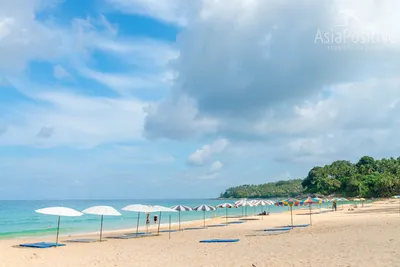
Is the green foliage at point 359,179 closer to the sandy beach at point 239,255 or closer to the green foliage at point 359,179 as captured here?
the green foliage at point 359,179

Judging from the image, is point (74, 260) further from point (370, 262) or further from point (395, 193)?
point (395, 193)

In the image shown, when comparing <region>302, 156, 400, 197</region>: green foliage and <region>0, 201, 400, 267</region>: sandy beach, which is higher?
<region>302, 156, 400, 197</region>: green foliage

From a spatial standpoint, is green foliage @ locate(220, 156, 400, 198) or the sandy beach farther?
green foliage @ locate(220, 156, 400, 198)

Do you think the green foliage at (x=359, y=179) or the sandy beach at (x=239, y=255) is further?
the green foliage at (x=359, y=179)

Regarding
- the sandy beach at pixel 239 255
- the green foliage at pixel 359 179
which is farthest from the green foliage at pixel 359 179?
the sandy beach at pixel 239 255

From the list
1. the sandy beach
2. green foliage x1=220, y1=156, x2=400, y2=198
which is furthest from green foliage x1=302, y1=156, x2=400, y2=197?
the sandy beach

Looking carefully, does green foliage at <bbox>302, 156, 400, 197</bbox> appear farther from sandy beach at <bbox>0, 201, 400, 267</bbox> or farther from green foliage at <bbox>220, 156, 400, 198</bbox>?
sandy beach at <bbox>0, 201, 400, 267</bbox>

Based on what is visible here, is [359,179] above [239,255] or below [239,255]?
above

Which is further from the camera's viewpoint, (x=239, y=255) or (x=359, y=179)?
(x=359, y=179)

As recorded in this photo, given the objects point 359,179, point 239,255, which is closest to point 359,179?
point 359,179

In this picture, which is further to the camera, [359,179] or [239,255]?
[359,179]

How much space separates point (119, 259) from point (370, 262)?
8.47m

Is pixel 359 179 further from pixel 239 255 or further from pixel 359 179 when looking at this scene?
pixel 239 255

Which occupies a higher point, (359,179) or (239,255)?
(359,179)
